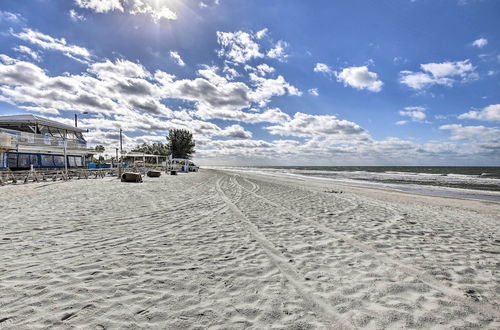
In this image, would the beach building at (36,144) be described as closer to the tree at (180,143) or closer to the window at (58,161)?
the window at (58,161)

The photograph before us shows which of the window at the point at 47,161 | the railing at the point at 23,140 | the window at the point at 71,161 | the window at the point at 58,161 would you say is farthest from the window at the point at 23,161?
the window at the point at 71,161

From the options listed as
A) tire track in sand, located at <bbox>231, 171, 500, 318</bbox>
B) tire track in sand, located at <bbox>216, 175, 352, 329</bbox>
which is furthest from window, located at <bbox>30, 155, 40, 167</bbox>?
tire track in sand, located at <bbox>231, 171, 500, 318</bbox>

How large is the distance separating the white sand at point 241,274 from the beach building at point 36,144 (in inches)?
801

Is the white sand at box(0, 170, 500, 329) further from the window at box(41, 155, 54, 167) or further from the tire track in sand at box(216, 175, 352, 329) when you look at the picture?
the window at box(41, 155, 54, 167)

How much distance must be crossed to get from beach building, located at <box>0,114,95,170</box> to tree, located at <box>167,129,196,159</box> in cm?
2785

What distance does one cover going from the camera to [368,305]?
2.96 meters

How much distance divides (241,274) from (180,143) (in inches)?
2500

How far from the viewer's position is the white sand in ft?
8.74

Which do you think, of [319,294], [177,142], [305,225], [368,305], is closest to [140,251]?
[319,294]

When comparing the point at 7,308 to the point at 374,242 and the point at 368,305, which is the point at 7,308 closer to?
the point at 368,305

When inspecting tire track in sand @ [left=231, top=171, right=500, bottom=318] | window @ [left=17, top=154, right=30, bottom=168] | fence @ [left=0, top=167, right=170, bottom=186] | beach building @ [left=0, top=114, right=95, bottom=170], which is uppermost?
beach building @ [left=0, top=114, right=95, bottom=170]

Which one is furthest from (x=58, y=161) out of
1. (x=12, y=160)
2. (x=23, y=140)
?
(x=12, y=160)

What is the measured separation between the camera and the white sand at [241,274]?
2664mm

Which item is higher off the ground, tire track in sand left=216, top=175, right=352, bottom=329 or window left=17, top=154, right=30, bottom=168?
window left=17, top=154, right=30, bottom=168
